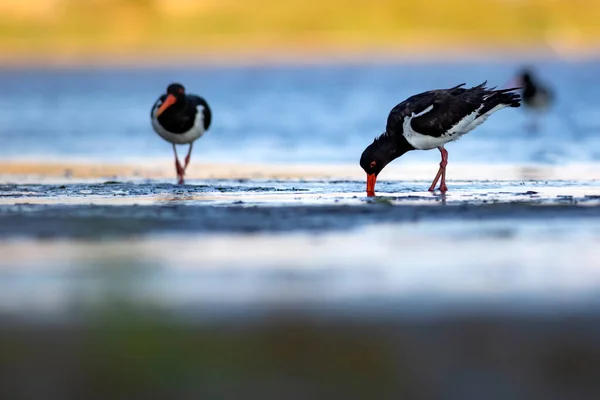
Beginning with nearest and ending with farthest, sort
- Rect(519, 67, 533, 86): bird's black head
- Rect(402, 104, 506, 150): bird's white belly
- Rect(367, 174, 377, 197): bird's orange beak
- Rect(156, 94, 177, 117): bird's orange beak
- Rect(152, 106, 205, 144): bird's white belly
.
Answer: Rect(367, 174, 377, 197): bird's orange beak → Rect(402, 104, 506, 150): bird's white belly → Rect(156, 94, 177, 117): bird's orange beak → Rect(152, 106, 205, 144): bird's white belly → Rect(519, 67, 533, 86): bird's black head

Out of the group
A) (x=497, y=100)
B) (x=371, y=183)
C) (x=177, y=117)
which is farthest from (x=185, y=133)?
(x=497, y=100)

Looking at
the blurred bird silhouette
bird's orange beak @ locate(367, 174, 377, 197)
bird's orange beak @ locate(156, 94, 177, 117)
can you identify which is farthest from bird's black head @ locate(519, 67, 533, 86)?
bird's orange beak @ locate(367, 174, 377, 197)

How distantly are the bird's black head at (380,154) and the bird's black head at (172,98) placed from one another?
4.23m

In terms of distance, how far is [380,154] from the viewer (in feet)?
47.0

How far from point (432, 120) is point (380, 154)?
781 millimetres

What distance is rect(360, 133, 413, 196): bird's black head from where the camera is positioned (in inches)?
559

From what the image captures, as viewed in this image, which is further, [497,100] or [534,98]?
[534,98]

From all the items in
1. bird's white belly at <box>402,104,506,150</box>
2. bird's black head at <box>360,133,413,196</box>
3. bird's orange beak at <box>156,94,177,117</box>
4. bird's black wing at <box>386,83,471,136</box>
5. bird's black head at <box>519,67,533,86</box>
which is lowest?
bird's black head at <box>360,133,413,196</box>

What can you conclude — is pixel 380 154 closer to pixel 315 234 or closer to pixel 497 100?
pixel 497 100

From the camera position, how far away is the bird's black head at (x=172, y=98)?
1755cm

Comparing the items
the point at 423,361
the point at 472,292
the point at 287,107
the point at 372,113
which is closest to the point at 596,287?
the point at 472,292

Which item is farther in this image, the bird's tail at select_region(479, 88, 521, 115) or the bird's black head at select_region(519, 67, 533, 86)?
the bird's black head at select_region(519, 67, 533, 86)

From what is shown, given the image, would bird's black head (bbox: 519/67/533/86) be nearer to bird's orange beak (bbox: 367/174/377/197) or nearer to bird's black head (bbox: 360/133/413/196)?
bird's black head (bbox: 360/133/413/196)

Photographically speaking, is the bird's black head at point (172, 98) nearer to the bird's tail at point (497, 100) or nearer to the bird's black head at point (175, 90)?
the bird's black head at point (175, 90)
